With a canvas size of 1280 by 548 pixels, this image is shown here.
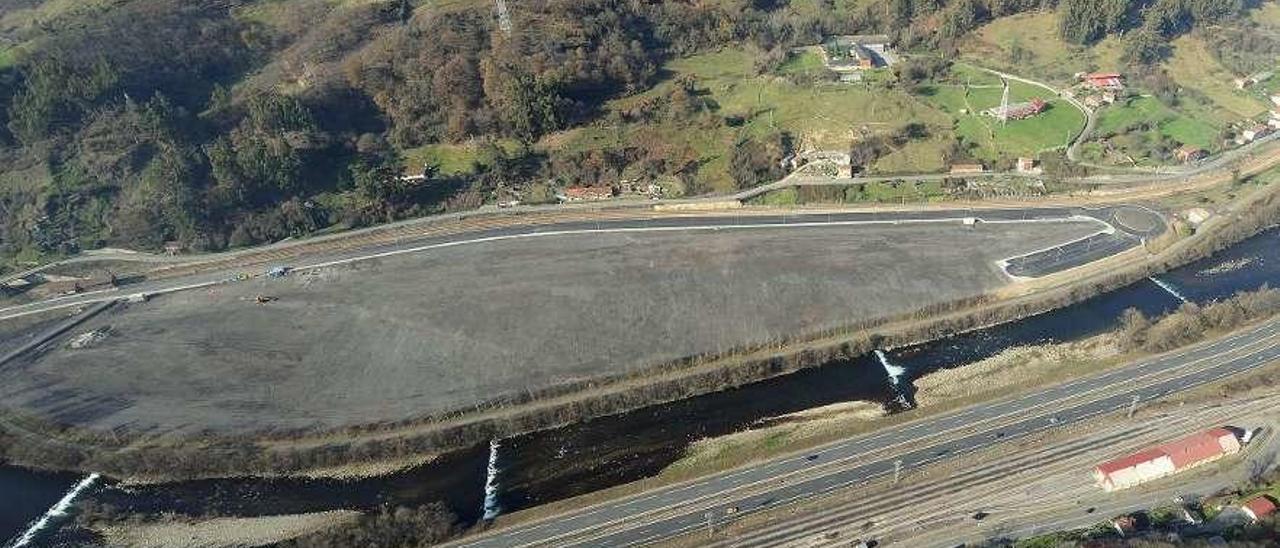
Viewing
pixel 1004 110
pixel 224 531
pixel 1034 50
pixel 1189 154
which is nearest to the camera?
pixel 224 531

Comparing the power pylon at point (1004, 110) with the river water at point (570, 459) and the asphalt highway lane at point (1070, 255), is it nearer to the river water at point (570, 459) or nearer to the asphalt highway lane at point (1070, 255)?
the asphalt highway lane at point (1070, 255)

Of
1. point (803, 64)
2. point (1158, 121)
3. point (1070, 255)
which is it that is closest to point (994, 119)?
point (1158, 121)

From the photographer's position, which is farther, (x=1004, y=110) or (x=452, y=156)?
(x=452, y=156)

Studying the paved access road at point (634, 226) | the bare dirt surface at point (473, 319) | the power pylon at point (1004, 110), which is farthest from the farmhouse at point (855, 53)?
the bare dirt surface at point (473, 319)

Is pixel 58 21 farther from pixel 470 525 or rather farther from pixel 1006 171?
pixel 1006 171

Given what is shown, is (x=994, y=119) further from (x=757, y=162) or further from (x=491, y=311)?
(x=491, y=311)

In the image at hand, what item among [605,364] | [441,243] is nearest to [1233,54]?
[605,364]

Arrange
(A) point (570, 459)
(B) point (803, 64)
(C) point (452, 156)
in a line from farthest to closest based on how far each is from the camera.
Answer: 1. (B) point (803, 64)
2. (C) point (452, 156)
3. (A) point (570, 459)
